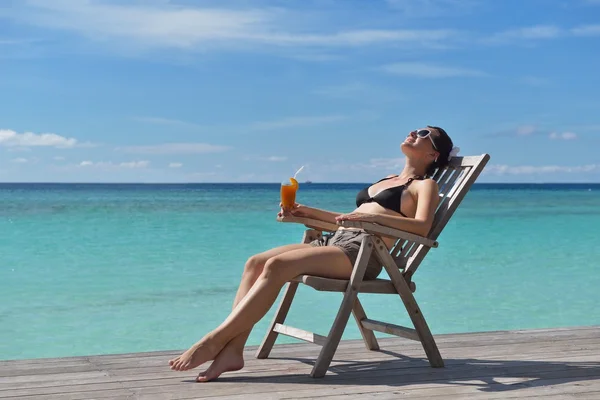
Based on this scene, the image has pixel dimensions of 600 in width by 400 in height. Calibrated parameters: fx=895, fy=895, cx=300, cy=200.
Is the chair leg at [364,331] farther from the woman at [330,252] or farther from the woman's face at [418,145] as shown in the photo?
the woman's face at [418,145]

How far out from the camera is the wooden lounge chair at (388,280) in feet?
12.1

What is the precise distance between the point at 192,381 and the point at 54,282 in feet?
26.6

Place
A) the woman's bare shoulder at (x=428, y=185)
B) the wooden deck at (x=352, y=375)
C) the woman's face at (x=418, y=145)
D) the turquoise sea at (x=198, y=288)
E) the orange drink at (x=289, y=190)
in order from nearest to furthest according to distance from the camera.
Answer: the wooden deck at (x=352, y=375), the woman's bare shoulder at (x=428, y=185), the orange drink at (x=289, y=190), the woman's face at (x=418, y=145), the turquoise sea at (x=198, y=288)

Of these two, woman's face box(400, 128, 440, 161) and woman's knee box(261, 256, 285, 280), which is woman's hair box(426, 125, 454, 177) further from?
woman's knee box(261, 256, 285, 280)

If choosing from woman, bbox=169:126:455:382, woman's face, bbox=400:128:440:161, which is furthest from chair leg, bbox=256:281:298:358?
woman's face, bbox=400:128:440:161

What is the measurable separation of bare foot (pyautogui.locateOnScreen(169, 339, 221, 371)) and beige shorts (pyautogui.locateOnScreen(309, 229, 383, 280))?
713 mm

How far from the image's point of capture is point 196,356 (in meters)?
3.56

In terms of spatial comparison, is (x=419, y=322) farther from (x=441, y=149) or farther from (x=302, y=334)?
(x=441, y=149)

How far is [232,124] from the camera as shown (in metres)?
51.2

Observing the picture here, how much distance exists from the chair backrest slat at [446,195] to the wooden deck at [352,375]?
1.54 ft

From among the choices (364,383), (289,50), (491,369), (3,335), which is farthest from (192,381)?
(289,50)

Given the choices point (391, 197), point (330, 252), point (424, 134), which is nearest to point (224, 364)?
point (330, 252)

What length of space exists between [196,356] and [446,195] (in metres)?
1.41

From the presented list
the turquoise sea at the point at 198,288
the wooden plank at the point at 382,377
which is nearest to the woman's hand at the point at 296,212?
the wooden plank at the point at 382,377
